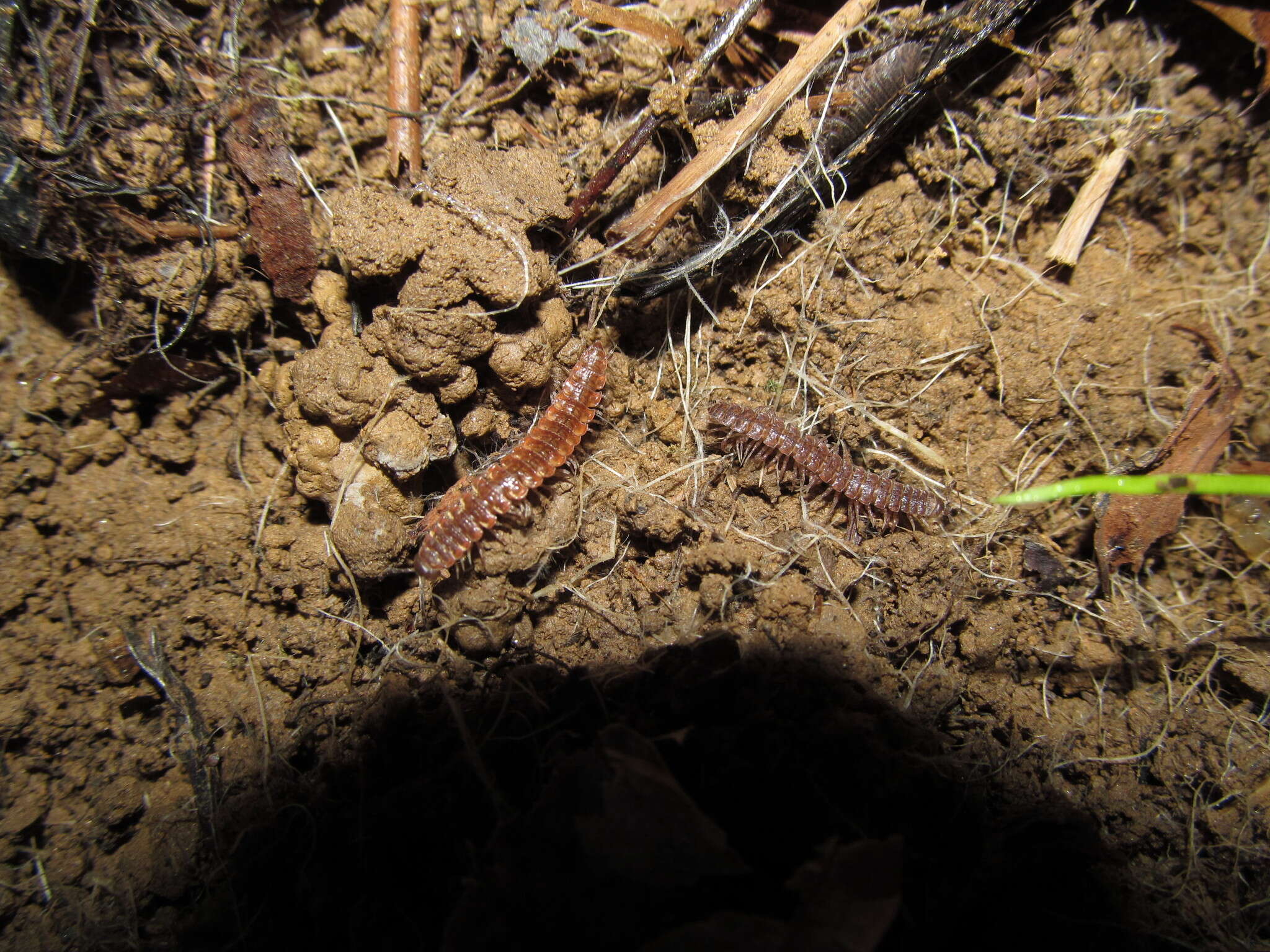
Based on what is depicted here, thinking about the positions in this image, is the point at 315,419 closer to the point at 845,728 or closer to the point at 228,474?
the point at 228,474

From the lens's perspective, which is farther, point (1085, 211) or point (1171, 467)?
point (1085, 211)

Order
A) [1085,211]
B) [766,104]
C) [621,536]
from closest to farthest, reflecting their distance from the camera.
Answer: [766,104] → [621,536] → [1085,211]

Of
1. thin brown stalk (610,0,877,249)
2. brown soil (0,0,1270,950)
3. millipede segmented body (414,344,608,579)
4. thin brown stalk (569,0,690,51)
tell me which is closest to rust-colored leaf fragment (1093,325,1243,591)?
brown soil (0,0,1270,950)

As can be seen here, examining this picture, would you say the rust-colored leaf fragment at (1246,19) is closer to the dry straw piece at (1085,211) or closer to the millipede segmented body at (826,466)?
the dry straw piece at (1085,211)

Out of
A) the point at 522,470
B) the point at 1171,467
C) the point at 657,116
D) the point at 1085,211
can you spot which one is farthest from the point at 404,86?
the point at 1171,467

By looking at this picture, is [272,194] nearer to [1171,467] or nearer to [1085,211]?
[1085,211]

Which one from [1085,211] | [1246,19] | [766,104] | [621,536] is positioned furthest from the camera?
[1085,211]
